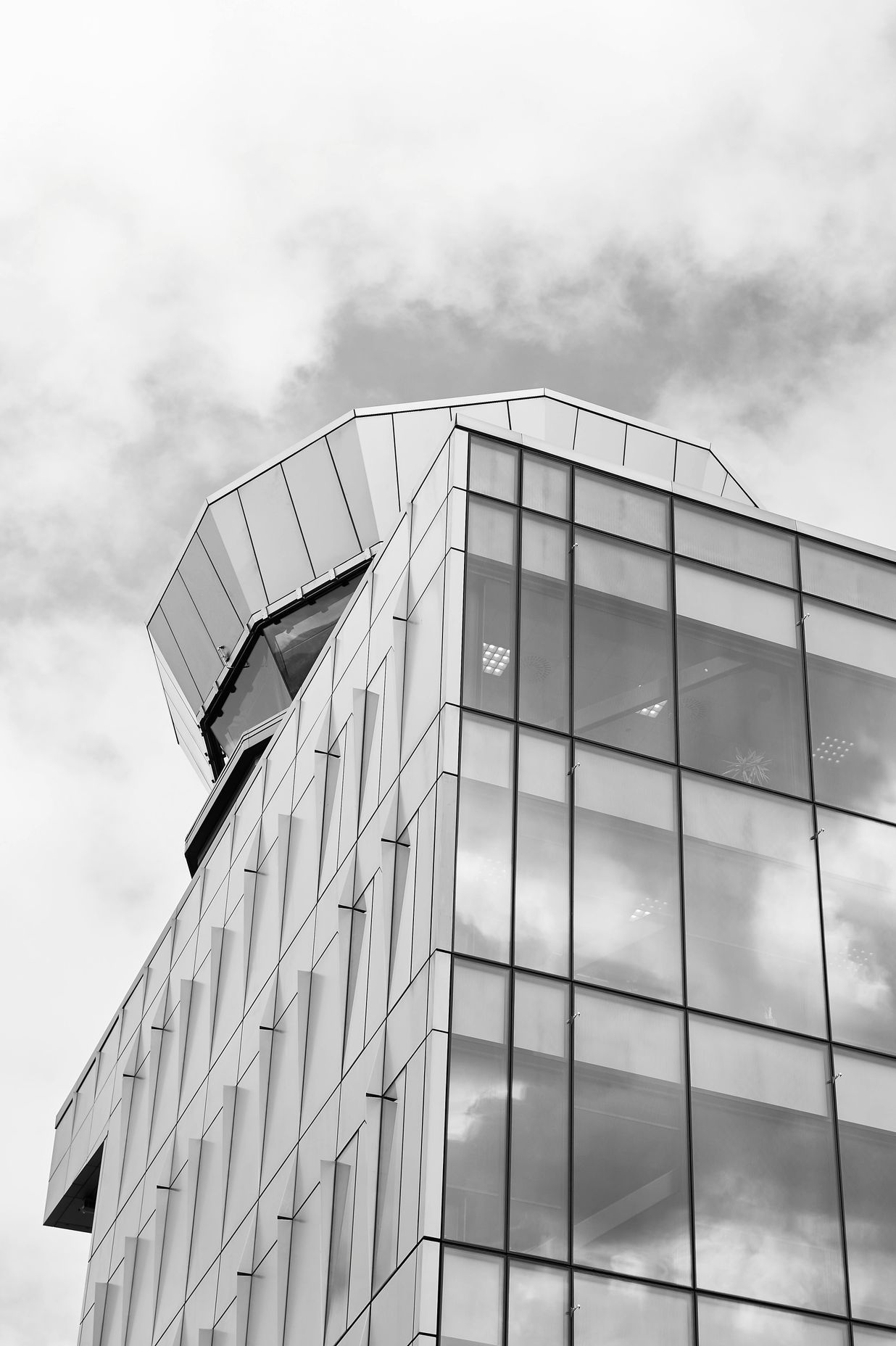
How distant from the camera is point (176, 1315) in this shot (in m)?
31.2

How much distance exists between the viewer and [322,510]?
143ft

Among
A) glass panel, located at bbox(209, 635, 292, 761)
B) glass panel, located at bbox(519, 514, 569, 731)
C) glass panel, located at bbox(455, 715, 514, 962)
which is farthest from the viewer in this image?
glass panel, located at bbox(209, 635, 292, 761)

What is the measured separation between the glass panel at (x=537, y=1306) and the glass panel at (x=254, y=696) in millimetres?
25471

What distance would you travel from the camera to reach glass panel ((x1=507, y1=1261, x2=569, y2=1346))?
778 inches

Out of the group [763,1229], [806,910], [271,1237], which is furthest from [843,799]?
[271,1237]

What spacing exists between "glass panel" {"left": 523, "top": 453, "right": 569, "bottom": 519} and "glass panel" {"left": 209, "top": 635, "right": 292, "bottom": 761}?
1829cm

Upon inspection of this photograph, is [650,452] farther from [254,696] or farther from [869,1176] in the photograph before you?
[869,1176]

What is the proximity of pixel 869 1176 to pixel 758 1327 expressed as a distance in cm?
272

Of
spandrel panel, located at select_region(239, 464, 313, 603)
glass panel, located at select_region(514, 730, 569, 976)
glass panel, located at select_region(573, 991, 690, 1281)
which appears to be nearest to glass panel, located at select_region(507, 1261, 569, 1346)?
glass panel, located at select_region(573, 991, 690, 1281)

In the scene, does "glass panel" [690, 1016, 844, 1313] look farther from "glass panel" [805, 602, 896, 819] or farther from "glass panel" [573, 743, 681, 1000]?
"glass panel" [805, 602, 896, 819]

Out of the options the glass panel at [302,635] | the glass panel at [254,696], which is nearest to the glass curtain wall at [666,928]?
the glass panel at [302,635]

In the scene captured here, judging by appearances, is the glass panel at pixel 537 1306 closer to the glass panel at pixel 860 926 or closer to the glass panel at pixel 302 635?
the glass panel at pixel 860 926

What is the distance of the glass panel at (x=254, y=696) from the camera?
45.1m

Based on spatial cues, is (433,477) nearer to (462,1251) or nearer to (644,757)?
(644,757)
